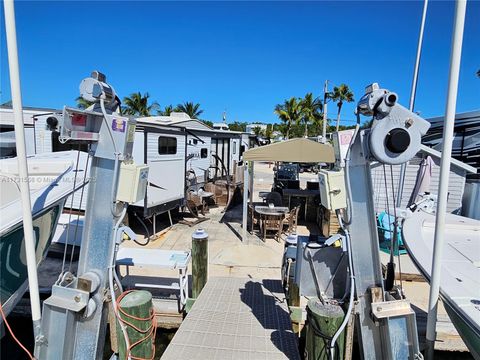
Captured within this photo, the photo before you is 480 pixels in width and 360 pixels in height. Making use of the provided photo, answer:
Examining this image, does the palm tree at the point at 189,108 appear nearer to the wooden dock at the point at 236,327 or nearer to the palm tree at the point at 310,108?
the palm tree at the point at 310,108

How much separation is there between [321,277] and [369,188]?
0.97 m

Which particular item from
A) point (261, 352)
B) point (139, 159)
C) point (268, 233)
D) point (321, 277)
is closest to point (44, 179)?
point (139, 159)

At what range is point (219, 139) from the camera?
12.8m

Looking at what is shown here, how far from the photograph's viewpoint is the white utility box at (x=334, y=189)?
2277 millimetres

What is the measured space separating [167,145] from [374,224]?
6203 millimetres

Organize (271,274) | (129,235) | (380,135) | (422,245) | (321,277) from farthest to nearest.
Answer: (271,274)
(422,245)
(321,277)
(129,235)
(380,135)

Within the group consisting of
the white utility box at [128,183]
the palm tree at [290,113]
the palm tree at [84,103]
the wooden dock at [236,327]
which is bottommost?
the wooden dock at [236,327]

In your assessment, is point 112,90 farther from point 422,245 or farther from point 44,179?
point 422,245

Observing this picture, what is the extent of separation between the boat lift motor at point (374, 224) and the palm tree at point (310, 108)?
2977 centimetres

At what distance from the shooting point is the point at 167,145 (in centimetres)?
765

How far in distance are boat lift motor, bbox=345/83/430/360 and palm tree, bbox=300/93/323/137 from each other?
29765 mm

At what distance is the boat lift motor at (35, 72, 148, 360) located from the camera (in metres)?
2.35

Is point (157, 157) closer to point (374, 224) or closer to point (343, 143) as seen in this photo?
point (343, 143)

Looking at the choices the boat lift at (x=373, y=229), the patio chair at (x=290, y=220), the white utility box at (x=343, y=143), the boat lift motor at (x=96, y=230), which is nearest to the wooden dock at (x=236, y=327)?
the boat lift motor at (x=96, y=230)
